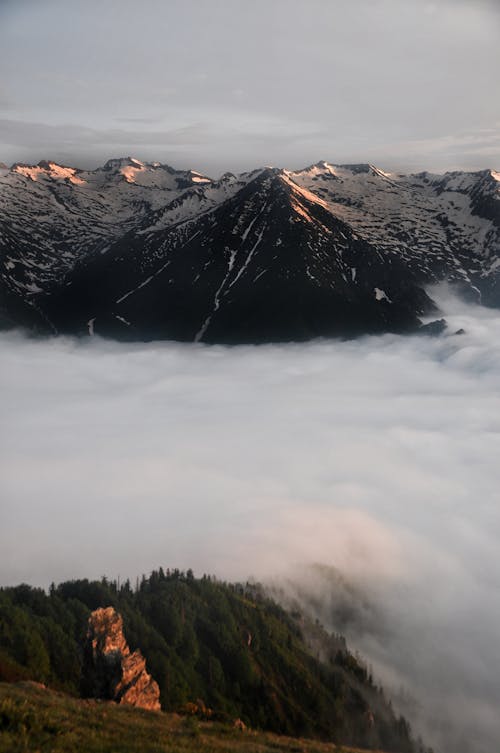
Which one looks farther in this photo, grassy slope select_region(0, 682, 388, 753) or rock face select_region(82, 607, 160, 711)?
rock face select_region(82, 607, 160, 711)

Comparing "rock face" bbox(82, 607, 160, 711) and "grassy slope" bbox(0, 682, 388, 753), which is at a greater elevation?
"grassy slope" bbox(0, 682, 388, 753)

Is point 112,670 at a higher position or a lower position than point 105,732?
lower

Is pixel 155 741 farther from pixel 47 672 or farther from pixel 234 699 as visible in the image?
pixel 234 699

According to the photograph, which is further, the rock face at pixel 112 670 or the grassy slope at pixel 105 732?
the rock face at pixel 112 670

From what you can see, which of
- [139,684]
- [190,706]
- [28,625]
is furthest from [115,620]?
[28,625]

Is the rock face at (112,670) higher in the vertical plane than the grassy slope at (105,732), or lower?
lower

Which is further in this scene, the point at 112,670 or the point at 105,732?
the point at 112,670
